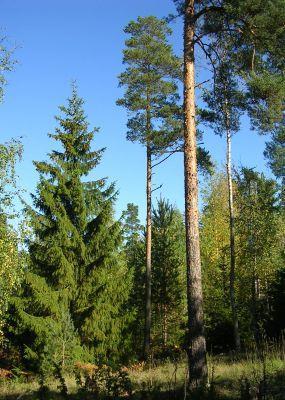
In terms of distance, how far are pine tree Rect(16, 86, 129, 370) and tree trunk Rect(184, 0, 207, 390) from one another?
8.11 metres

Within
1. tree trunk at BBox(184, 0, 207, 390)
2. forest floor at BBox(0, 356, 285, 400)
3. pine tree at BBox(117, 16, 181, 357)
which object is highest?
pine tree at BBox(117, 16, 181, 357)

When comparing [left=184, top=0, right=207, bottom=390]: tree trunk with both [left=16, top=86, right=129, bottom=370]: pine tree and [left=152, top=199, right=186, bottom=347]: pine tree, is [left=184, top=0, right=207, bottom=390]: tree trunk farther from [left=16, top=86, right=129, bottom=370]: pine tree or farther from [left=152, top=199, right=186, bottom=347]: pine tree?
[left=152, top=199, right=186, bottom=347]: pine tree

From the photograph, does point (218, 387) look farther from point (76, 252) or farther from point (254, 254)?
point (254, 254)

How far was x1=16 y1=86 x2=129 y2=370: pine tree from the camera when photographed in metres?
16.5

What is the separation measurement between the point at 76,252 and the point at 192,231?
29.9ft

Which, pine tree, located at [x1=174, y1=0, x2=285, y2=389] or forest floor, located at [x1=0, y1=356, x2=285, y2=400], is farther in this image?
pine tree, located at [x1=174, y1=0, x2=285, y2=389]

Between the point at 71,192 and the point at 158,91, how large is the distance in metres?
7.36

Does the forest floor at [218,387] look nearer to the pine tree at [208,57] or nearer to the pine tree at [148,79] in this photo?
the pine tree at [208,57]

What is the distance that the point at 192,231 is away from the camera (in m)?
9.34

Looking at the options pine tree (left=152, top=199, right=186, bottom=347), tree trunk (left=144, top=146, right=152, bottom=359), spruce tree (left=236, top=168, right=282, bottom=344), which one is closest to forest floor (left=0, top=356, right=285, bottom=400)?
tree trunk (left=144, top=146, right=152, bottom=359)

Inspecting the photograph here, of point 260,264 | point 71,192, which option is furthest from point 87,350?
point 260,264

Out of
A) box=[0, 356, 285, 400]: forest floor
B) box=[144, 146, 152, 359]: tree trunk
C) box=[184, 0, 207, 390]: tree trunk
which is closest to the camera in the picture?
box=[0, 356, 285, 400]: forest floor

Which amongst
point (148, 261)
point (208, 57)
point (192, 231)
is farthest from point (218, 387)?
point (148, 261)

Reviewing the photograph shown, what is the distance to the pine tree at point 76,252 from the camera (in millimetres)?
16453
